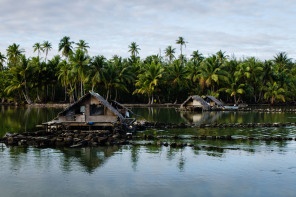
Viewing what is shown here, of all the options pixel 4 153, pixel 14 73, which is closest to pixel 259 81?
pixel 14 73

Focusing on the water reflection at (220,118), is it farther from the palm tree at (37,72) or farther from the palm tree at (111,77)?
the palm tree at (37,72)

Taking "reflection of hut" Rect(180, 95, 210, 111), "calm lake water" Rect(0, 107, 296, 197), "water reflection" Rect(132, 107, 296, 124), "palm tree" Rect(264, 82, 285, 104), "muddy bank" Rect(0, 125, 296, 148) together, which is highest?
"palm tree" Rect(264, 82, 285, 104)

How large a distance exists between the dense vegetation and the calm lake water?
132 feet

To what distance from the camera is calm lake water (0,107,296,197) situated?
455 inches

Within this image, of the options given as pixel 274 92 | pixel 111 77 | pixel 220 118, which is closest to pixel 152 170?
pixel 220 118

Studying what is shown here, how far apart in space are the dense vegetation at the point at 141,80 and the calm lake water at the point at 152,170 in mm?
40291

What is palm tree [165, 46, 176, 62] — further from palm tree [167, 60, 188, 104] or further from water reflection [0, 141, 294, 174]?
water reflection [0, 141, 294, 174]

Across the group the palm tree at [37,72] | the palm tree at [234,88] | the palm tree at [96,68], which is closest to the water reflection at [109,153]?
the palm tree at [96,68]

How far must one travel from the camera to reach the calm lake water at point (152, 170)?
455 inches

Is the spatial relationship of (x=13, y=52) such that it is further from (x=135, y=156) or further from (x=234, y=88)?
(x=135, y=156)

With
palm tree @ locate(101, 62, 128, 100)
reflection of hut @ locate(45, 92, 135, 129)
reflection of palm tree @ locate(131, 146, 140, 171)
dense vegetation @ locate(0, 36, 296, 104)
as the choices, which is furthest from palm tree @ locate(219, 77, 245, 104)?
reflection of palm tree @ locate(131, 146, 140, 171)

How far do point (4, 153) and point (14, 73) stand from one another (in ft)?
161

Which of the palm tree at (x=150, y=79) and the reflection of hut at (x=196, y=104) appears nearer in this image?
the reflection of hut at (x=196, y=104)

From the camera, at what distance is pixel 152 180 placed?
41.3 feet
